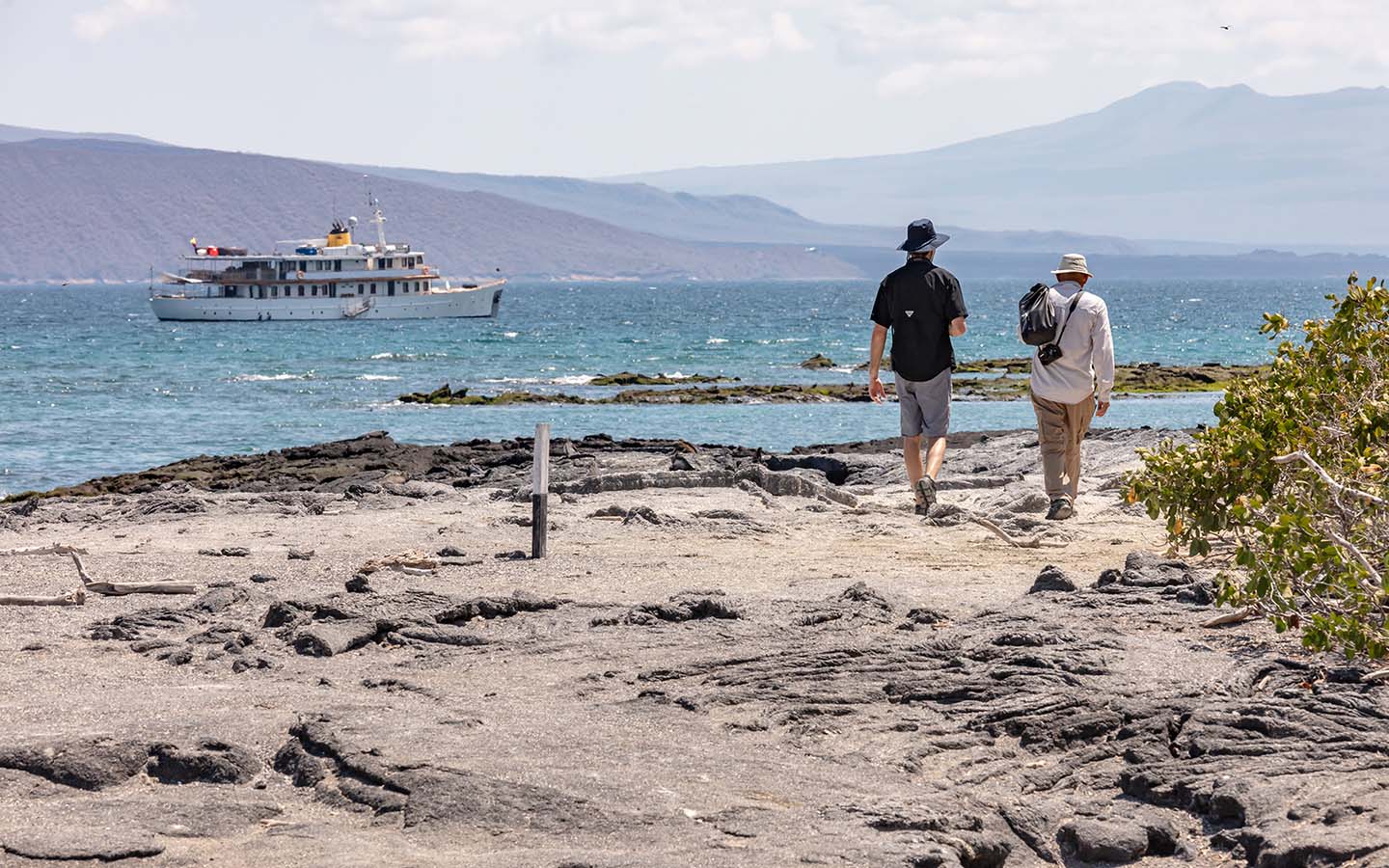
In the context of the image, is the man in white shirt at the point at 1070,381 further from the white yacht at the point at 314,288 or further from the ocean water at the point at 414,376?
the white yacht at the point at 314,288

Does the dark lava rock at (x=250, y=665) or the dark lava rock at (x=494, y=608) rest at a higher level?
the dark lava rock at (x=494, y=608)

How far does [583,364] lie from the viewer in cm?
4984

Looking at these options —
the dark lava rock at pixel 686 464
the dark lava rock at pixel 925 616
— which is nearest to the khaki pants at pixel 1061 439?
the dark lava rock at pixel 925 616

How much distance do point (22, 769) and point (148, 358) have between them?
5113cm

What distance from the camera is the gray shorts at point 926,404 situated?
1118 cm

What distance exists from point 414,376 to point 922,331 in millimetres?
34245

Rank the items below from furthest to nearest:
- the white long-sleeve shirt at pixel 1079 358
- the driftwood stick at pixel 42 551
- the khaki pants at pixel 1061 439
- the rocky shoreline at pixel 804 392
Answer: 1. the rocky shoreline at pixel 804 392
2. the khaki pants at pixel 1061 439
3. the white long-sleeve shirt at pixel 1079 358
4. the driftwood stick at pixel 42 551

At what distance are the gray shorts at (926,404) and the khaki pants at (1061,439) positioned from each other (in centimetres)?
63

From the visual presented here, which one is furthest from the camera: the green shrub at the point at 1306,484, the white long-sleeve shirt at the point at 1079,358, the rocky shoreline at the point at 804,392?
the rocky shoreline at the point at 804,392

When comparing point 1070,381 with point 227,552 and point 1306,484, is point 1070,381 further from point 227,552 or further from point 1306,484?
point 227,552

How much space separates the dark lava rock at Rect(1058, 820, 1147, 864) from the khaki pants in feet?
21.3

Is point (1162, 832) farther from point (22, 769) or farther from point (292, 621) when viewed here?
point (292, 621)

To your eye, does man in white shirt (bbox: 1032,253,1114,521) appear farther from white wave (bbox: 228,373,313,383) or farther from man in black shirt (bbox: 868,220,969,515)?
white wave (bbox: 228,373,313,383)

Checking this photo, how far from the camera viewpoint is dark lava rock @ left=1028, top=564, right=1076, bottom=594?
7.93 metres
